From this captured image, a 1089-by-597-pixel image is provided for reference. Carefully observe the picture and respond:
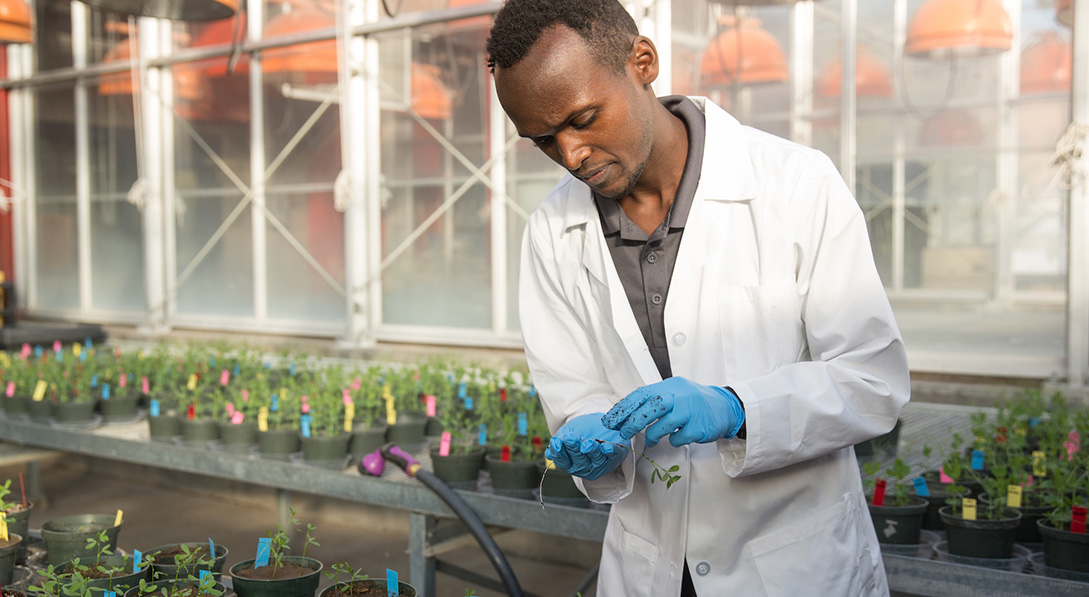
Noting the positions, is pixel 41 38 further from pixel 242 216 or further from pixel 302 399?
pixel 302 399

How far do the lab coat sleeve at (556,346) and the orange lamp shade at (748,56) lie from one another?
11.5ft

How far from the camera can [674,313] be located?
47.6 inches

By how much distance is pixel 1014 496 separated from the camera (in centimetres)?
203

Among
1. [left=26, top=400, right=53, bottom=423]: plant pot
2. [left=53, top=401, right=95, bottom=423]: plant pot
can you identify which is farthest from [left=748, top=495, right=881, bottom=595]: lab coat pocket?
[left=26, top=400, right=53, bottom=423]: plant pot

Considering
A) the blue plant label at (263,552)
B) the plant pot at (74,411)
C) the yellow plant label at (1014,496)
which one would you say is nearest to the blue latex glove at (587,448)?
the blue plant label at (263,552)

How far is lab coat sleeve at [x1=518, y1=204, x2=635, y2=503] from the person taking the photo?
1.30 m

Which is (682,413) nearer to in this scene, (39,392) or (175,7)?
(175,7)

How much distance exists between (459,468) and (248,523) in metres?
1.83

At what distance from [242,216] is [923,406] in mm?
4194

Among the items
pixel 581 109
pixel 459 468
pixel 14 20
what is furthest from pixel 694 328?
pixel 14 20

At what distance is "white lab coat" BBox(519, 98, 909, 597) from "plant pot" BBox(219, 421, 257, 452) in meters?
1.93

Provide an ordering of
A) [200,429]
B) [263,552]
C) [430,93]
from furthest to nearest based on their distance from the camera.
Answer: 1. [430,93]
2. [200,429]
3. [263,552]

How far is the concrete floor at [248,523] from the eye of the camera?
334cm

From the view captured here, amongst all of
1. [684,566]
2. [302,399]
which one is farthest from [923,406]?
[684,566]
